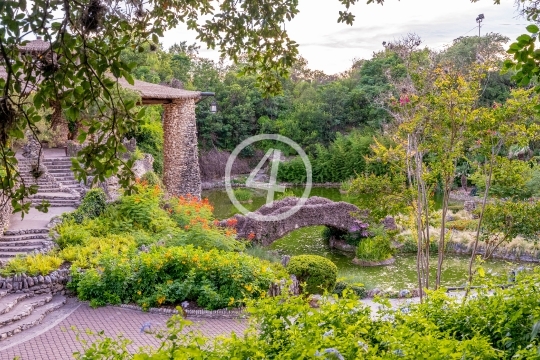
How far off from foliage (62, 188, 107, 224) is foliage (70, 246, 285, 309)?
2.83 metres

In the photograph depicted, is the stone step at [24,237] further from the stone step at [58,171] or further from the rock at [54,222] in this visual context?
the stone step at [58,171]

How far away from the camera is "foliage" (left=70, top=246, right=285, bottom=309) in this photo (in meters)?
8.91

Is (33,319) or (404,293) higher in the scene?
(33,319)

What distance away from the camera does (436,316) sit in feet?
13.1

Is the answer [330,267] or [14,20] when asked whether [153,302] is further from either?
[14,20]

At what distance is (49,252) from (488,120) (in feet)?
26.3

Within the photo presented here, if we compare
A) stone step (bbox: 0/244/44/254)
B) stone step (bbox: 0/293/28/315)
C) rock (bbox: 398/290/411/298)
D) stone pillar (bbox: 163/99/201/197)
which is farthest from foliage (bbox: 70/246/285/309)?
stone pillar (bbox: 163/99/201/197)

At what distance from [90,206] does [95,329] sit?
16.3 feet

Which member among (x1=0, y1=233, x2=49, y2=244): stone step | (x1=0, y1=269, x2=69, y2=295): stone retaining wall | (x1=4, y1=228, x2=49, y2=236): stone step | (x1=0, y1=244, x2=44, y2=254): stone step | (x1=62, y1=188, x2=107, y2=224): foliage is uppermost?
(x1=62, y1=188, x2=107, y2=224): foliage

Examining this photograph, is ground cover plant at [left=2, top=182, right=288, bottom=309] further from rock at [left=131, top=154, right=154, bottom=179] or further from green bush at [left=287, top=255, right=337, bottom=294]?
rock at [left=131, top=154, right=154, bottom=179]

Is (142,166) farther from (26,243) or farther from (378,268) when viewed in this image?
(378,268)

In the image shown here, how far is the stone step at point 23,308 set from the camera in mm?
8077

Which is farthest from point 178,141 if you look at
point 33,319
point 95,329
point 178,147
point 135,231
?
point 95,329

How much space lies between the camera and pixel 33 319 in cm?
830
